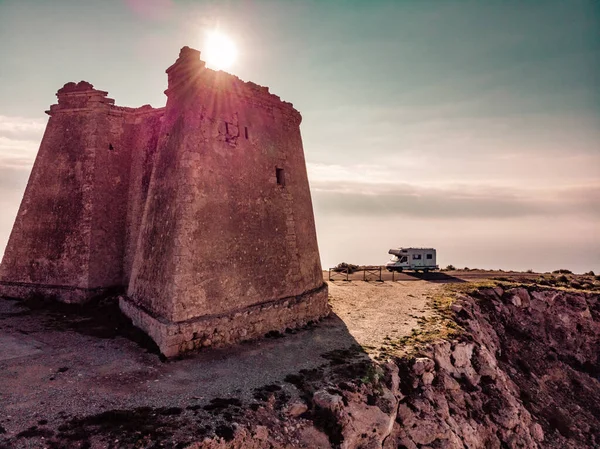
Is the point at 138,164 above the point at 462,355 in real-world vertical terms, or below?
above

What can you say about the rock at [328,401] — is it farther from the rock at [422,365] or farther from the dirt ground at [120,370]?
the rock at [422,365]

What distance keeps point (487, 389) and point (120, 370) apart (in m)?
14.0

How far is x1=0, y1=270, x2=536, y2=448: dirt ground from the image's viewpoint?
7.46 meters

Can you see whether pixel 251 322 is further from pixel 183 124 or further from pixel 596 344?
pixel 596 344

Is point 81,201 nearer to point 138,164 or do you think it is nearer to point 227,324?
point 138,164

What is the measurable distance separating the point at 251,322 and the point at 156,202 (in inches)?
250

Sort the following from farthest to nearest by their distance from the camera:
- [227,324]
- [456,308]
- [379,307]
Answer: [379,307] < [456,308] < [227,324]

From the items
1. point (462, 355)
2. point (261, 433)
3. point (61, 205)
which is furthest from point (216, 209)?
point (462, 355)

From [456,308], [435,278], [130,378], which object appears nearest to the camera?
Answer: [130,378]

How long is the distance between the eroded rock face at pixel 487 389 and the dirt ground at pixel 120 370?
4.73 ft

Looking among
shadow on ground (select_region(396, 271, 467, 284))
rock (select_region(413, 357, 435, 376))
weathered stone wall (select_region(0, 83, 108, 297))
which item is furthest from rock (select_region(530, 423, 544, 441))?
weathered stone wall (select_region(0, 83, 108, 297))

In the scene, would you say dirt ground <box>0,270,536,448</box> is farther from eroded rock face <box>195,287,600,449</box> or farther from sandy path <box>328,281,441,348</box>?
eroded rock face <box>195,287,600,449</box>

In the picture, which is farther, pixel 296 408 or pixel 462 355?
pixel 462 355

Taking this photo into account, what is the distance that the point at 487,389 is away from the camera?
14.1 m
